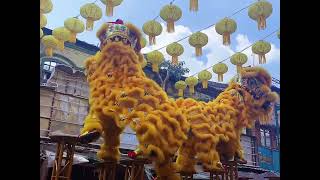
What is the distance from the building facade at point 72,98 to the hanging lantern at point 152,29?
7.71 feet

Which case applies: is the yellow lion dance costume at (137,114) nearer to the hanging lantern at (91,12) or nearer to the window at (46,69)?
the hanging lantern at (91,12)

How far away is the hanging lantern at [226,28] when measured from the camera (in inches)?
200

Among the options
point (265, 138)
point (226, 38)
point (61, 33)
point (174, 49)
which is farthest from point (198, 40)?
point (265, 138)

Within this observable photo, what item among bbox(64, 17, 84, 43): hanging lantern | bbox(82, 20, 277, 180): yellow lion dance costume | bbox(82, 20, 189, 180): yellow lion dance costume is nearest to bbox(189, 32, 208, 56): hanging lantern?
bbox(82, 20, 277, 180): yellow lion dance costume

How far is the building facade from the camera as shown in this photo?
7676mm

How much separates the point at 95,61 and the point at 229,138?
229cm

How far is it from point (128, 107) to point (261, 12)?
7.31ft

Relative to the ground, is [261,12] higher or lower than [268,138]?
higher

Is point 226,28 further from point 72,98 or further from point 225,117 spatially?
point 72,98

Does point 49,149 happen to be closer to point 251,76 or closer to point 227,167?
point 227,167

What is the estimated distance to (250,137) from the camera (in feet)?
35.9

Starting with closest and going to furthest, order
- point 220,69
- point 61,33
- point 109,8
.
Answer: point 109,8 < point 61,33 < point 220,69

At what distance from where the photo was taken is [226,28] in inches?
200
